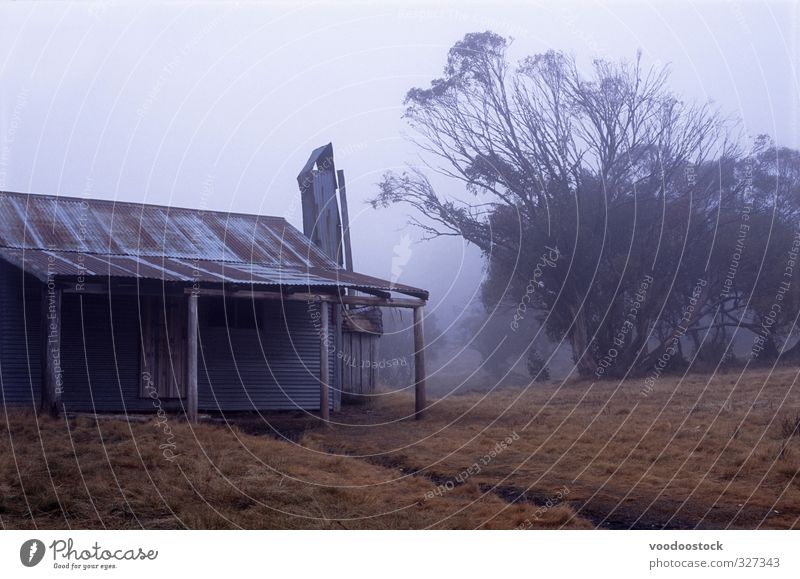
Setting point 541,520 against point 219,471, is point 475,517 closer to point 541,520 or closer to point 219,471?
point 541,520

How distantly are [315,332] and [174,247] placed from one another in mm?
3350

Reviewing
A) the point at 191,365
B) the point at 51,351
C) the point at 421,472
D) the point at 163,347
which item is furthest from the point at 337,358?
the point at 421,472

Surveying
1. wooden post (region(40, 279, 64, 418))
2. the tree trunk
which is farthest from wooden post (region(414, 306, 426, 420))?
the tree trunk

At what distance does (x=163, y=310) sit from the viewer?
18812 mm

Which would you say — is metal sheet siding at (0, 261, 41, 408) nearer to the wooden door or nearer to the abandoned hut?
the abandoned hut

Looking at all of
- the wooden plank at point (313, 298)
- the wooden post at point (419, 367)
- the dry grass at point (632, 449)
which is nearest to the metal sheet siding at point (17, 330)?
the wooden plank at point (313, 298)

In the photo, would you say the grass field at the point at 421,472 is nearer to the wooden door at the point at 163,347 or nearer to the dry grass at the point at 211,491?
the dry grass at the point at 211,491

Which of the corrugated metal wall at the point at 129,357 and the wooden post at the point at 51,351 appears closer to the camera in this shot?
the wooden post at the point at 51,351

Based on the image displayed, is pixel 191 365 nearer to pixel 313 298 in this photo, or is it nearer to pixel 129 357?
pixel 313 298

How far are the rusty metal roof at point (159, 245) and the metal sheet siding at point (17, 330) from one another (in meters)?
0.59

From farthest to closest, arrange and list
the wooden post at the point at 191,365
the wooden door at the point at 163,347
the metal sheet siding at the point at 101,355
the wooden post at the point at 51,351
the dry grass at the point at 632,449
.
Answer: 1. the wooden door at the point at 163,347
2. the metal sheet siding at the point at 101,355
3. the wooden post at the point at 191,365
4. the wooden post at the point at 51,351
5. the dry grass at the point at 632,449

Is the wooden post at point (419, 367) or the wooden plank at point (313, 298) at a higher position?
the wooden plank at point (313, 298)

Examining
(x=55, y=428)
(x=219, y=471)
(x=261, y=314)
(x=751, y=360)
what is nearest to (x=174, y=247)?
(x=261, y=314)

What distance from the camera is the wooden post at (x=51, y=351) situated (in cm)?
1527
